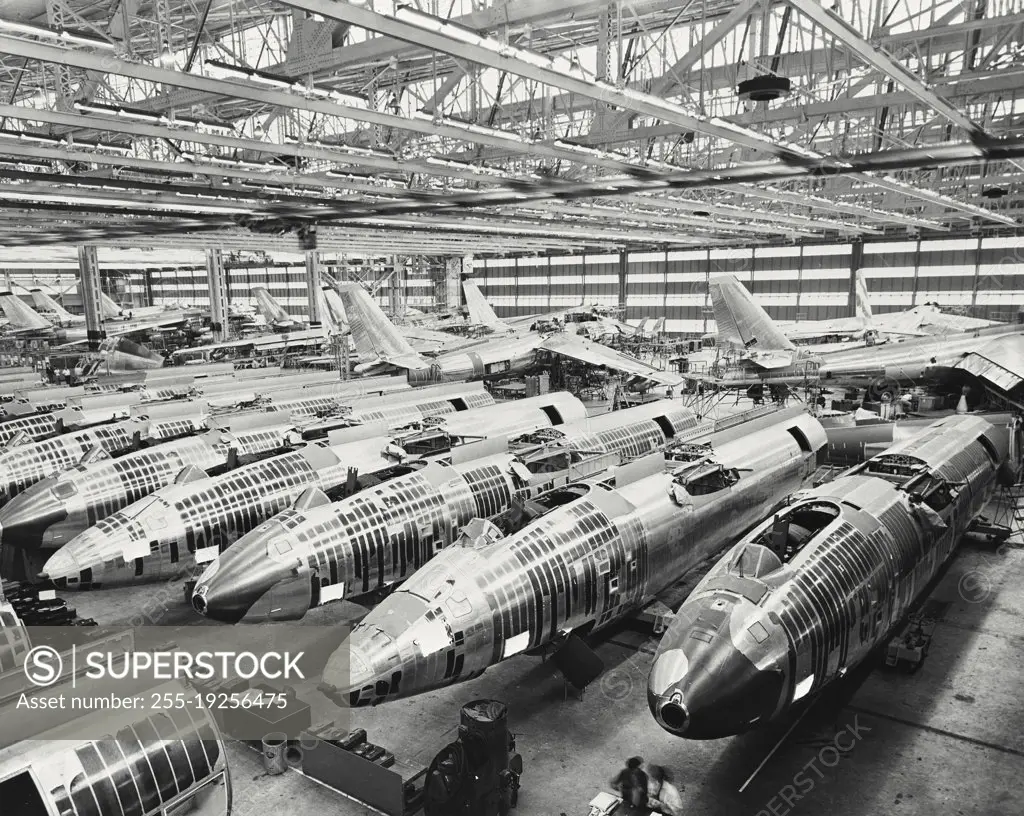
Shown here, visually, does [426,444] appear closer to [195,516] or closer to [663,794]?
[195,516]

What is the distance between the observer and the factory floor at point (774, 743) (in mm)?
12992

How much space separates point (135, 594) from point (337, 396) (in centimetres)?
1536

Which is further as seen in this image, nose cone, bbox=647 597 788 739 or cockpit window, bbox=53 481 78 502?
cockpit window, bbox=53 481 78 502

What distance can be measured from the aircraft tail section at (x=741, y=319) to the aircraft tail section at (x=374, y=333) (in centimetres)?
1746

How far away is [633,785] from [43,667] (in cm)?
958

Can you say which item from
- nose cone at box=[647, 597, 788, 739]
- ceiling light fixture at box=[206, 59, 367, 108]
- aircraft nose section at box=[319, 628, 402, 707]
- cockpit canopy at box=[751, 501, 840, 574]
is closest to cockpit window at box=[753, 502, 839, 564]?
cockpit canopy at box=[751, 501, 840, 574]

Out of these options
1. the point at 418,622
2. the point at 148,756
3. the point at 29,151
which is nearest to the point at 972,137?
the point at 418,622

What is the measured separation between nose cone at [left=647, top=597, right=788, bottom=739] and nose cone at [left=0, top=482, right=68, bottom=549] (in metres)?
18.1

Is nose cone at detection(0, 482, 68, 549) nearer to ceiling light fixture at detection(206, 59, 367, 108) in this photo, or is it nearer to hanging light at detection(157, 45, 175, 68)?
hanging light at detection(157, 45, 175, 68)

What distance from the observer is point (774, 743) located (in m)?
14.4

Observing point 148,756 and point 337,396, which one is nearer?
point 148,756

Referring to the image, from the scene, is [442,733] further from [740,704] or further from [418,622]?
[740,704]

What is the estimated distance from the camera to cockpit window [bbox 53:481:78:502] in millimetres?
22391

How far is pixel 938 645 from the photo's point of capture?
717 inches
